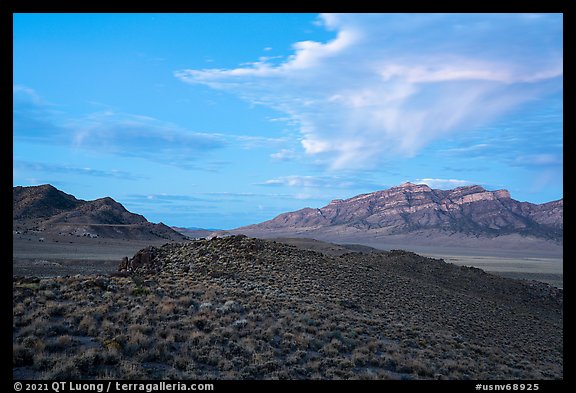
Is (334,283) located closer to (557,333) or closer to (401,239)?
(557,333)

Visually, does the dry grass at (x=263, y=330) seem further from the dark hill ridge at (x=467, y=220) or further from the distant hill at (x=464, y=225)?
the dark hill ridge at (x=467, y=220)

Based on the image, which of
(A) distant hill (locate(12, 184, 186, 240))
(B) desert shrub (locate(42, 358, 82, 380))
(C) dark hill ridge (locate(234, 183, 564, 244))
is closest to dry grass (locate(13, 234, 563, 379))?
(B) desert shrub (locate(42, 358, 82, 380))

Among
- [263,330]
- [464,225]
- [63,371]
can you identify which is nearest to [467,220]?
[464,225]

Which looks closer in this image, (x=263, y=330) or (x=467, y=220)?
(x=263, y=330)

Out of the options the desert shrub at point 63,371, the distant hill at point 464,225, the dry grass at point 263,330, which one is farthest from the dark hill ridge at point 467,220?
the desert shrub at point 63,371

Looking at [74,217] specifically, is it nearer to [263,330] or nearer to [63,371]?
[263,330]

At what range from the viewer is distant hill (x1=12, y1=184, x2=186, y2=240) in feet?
288

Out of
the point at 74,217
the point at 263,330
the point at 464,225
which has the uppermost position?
the point at 464,225

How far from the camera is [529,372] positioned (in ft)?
43.1

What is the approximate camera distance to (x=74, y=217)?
99.1 metres

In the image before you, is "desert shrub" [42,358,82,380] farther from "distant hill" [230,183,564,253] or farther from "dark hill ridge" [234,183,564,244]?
"dark hill ridge" [234,183,564,244]
